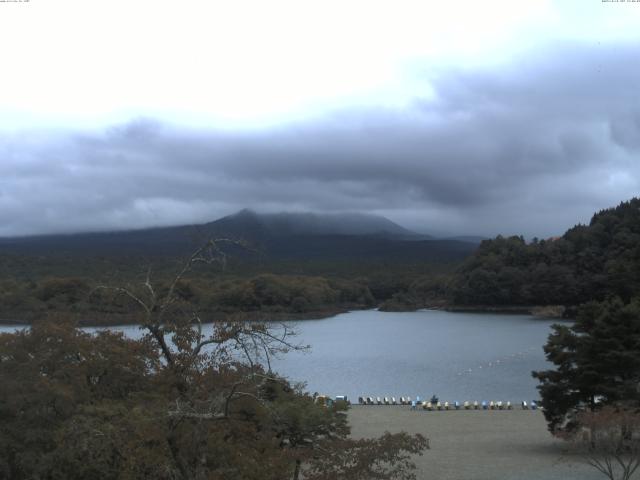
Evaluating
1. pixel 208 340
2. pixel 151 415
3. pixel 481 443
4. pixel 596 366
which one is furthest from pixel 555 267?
pixel 151 415

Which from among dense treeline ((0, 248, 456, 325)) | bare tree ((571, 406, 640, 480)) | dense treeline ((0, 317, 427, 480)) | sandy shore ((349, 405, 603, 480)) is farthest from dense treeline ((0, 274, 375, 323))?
bare tree ((571, 406, 640, 480))

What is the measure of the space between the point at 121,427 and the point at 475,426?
1835cm

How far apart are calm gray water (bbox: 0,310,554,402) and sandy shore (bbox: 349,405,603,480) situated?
16.2 feet

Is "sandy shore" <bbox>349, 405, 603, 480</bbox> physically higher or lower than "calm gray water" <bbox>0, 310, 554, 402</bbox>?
higher

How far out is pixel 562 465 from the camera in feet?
58.7

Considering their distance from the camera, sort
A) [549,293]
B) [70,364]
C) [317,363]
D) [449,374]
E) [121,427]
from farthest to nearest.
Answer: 1. [549,293]
2. [317,363]
3. [449,374]
4. [70,364]
5. [121,427]

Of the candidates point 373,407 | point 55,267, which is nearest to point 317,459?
point 373,407

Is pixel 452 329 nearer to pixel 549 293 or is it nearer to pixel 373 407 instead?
pixel 549 293

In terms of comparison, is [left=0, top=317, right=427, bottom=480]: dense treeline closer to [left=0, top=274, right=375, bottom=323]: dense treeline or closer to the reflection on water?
the reflection on water

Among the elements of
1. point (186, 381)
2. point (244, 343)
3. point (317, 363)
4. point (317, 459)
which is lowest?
point (317, 363)

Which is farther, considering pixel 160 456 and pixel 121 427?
pixel 121 427

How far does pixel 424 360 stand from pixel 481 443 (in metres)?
28.3

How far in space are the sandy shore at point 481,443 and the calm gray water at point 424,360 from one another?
4.95 metres

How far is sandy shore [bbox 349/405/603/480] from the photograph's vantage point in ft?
57.1
